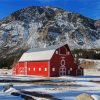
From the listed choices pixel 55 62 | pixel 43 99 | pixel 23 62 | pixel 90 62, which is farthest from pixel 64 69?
pixel 90 62

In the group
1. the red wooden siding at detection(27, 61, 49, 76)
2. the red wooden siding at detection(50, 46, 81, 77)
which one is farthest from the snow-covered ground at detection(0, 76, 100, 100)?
the red wooden siding at detection(27, 61, 49, 76)

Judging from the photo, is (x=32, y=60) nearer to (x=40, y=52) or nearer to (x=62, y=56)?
(x=40, y=52)

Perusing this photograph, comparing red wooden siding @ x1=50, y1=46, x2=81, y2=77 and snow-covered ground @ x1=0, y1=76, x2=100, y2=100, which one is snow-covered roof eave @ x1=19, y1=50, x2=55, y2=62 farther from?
snow-covered ground @ x1=0, y1=76, x2=100, y2=100

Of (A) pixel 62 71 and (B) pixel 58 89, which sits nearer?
(B) pixel 58 89

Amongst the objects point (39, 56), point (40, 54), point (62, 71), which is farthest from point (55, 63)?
point (40, 54)

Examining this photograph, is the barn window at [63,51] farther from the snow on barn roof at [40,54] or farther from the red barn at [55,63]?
the snow on barn roof at [40,54]

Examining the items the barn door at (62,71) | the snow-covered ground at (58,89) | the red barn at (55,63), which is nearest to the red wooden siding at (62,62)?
the red barn at (55,63)

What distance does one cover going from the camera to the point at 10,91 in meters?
38.5

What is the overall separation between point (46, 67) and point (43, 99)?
50408mm

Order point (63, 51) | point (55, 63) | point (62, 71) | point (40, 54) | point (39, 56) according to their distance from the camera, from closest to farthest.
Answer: point (55, 63), point (62, 71), point (63, 51), point (39, 56), point (40, 54)

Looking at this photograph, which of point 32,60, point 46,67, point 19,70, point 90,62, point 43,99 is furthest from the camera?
point 90,62

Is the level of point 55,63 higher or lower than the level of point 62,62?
lower

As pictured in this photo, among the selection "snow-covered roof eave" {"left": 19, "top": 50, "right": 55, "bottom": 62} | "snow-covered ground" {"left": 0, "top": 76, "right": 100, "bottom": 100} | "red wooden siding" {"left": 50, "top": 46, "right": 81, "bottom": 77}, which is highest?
"snow-covered roof eave" {"left": 19, "top": 50, "right": 55, "bottom": 62}

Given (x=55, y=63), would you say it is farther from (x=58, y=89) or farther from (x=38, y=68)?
(x=58, y=89)
